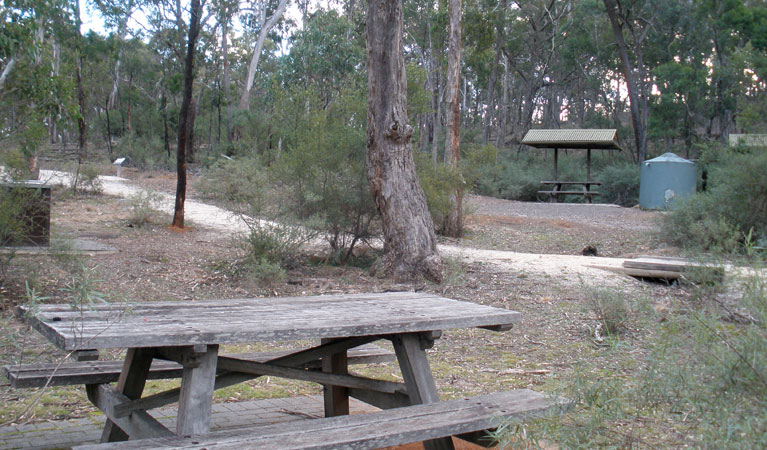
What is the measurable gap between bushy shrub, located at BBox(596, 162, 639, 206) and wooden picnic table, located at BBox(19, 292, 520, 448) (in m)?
26.6

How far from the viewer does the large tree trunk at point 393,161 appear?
876cm

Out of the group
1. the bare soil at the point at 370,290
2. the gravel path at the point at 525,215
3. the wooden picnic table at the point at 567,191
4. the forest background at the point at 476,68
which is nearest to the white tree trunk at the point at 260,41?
the forest background at the point at 476,68

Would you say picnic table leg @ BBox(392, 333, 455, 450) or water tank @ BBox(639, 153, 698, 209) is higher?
water tank @ BBox(639, 153, 698, 209)

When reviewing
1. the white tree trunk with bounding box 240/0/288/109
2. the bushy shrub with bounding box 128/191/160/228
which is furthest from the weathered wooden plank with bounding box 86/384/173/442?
the white tree trunk with bounding box 240/0/288/109

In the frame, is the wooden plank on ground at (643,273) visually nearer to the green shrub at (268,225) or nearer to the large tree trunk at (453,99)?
the large tree trunk at (453,99)

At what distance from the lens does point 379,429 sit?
2.80m

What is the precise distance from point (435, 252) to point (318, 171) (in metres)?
1.96

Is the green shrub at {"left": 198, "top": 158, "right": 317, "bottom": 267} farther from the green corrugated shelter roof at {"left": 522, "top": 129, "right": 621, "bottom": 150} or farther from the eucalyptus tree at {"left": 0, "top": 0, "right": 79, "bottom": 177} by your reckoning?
the green corrugated shelter roof at {"left": 522, "top": 129, "right": 621, "bottom": 150}

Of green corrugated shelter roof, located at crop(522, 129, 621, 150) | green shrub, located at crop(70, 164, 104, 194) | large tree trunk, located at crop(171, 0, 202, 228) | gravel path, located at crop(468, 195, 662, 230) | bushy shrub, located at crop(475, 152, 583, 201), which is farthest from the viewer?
bushy shrub, located at crop(475, 152, 583, 201)

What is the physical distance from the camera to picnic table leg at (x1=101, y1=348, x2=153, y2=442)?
3.35 metres

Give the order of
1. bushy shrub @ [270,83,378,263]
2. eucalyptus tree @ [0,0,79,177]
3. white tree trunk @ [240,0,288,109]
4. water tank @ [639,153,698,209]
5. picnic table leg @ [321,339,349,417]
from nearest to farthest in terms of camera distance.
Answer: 1. picnic table leg @ [321,339,349,417]
2. eucalyptus tree @ [0,0,79,177]
3. bushy shrub @ [270,83,378,263]
4. water tank @ [639,153,698,209]
5. white tree trunk @ [240,0,288,109]

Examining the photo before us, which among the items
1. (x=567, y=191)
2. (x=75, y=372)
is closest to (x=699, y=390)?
(x=75, y=372)

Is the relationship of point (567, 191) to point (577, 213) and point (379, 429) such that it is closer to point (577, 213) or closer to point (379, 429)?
point (577, 213)

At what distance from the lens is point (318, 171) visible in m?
9.61
